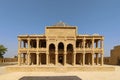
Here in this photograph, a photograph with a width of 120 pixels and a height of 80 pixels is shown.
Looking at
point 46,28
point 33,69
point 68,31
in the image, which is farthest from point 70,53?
point 33,69

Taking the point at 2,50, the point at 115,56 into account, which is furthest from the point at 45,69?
the point at 2,50

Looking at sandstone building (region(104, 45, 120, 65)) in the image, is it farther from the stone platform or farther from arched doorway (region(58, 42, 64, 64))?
the stone platform

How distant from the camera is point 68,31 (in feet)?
120

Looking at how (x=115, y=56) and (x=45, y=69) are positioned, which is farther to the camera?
(x=115, y=56)

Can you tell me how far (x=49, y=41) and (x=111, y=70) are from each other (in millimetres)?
15263

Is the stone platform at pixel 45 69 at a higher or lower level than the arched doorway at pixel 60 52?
lower

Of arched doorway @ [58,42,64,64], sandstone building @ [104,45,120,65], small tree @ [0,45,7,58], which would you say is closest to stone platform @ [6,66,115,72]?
arched doorway @ [58,42,64,64]

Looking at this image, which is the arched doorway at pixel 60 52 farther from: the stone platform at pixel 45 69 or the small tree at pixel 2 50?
the small tree at pixel 2 50

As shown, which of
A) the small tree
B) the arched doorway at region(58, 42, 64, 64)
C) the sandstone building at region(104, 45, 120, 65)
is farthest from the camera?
the small tree

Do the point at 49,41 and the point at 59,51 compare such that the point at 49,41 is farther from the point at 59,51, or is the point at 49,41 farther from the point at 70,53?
the point at 70,53

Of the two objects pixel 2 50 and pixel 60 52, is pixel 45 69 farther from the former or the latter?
pixel 2 50

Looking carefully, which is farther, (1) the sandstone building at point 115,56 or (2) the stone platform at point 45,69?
(1) the sandstone building at point 115,56

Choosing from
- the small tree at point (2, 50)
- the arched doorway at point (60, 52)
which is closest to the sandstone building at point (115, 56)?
the arched doorway at point (60, 52)

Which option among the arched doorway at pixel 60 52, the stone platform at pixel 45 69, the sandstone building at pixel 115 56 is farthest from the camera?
the sandstone building at pixel 115 56
